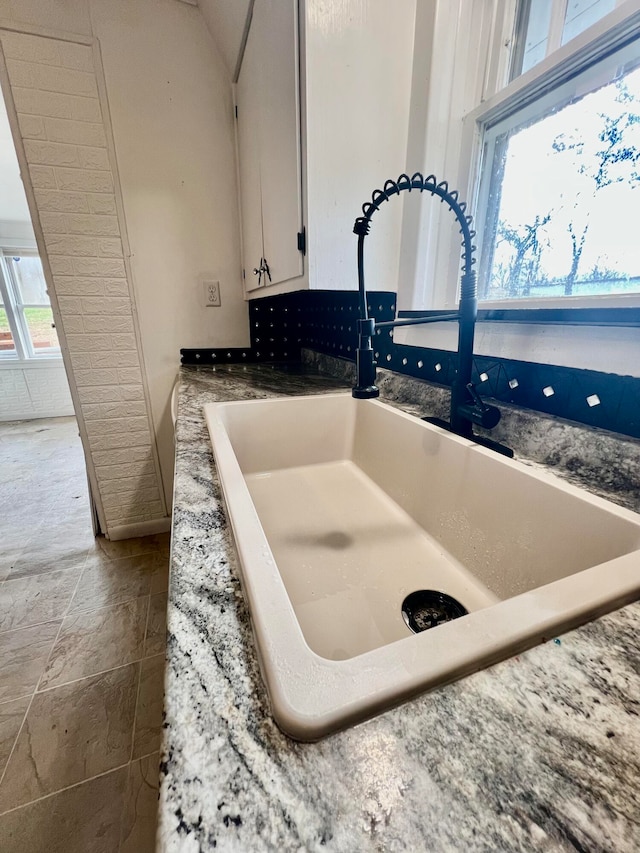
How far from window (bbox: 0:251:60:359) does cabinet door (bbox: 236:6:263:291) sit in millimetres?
3914

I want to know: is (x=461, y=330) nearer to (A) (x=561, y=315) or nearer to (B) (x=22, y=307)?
(A) (x=561, y=315)

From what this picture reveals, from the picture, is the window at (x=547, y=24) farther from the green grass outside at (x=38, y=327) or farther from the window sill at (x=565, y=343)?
the green grass outside at (x=38, y=327)

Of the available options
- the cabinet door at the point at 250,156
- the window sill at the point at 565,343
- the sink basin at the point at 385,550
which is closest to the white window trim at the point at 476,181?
the window sill at the point at 565,343

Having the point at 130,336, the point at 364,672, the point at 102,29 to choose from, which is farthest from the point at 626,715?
the point at 102,29

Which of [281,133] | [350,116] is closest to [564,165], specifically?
[350,116]

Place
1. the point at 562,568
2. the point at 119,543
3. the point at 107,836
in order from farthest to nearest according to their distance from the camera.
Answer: the point at 119,543 → the point at 107,836 → the point at 562,568

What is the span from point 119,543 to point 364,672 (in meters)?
2.14

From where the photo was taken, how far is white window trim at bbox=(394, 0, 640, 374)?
627 millimetres

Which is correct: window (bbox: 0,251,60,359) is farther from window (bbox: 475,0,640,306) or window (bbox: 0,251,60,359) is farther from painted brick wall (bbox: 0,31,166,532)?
window (bbox: 475,0,640,306)

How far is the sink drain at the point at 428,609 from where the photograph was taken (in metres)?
0.56

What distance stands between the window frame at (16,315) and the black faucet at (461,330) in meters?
4.64

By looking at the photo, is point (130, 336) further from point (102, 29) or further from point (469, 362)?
point (469, 362)

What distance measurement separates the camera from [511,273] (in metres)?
0.90

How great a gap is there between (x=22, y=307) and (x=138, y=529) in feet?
13.1
